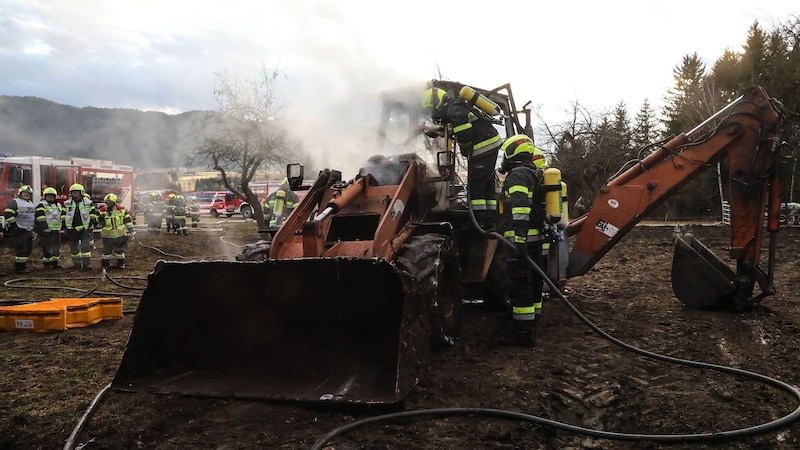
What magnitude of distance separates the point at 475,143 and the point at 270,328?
311 cm

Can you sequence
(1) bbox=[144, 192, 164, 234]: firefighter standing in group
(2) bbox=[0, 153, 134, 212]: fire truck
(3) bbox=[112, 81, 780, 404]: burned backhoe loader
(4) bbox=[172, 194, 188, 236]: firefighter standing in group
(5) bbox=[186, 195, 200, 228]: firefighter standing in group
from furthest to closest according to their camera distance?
1. (5) bbox=[186, 195, 200, 228]: firefighter standing in group
2. (1) bbox=[144, 192, 164, 234]: firefighter standing in group
3. (4) bbox=[172, 194, 188, 236]: firefighter standing in group
4. (2) bbox=[0, 153, 134, 212]: fire truck
5. (3) bbox=[112, 81, 780, 404]: burned backhoe loader

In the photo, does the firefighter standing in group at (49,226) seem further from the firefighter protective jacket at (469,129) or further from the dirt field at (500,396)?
the firefighter protective jacket at (469,129)

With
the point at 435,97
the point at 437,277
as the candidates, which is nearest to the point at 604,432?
the point at 437,277

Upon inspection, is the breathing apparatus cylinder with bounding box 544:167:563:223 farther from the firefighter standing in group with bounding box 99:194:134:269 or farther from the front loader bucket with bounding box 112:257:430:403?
the firefighter standing in group with bounding box 99:194:134:269

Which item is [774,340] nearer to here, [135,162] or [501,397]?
Result: [501,397]

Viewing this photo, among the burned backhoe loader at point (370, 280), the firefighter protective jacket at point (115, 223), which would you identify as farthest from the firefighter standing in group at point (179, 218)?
the burned backhoe loader at point (370, 280)

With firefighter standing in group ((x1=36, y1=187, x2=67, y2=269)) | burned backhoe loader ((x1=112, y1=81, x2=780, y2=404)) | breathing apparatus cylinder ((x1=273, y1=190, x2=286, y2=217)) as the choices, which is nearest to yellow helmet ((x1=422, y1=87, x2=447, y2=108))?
burned backhoe loader ((x1=112, y1=81, x2=780, y2=404))

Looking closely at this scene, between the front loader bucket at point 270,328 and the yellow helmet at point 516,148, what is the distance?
238cm

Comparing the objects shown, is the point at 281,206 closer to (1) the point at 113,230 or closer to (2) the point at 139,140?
(1) the point at 113,230

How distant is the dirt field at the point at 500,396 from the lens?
363 centimetres

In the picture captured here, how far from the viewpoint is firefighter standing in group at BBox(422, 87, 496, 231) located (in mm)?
6441

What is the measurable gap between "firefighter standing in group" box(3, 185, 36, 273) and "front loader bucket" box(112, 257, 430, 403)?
33.1ft

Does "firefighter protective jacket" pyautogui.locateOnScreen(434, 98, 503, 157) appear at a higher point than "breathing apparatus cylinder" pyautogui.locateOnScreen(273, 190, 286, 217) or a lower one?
higher

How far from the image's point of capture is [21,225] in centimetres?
1264
